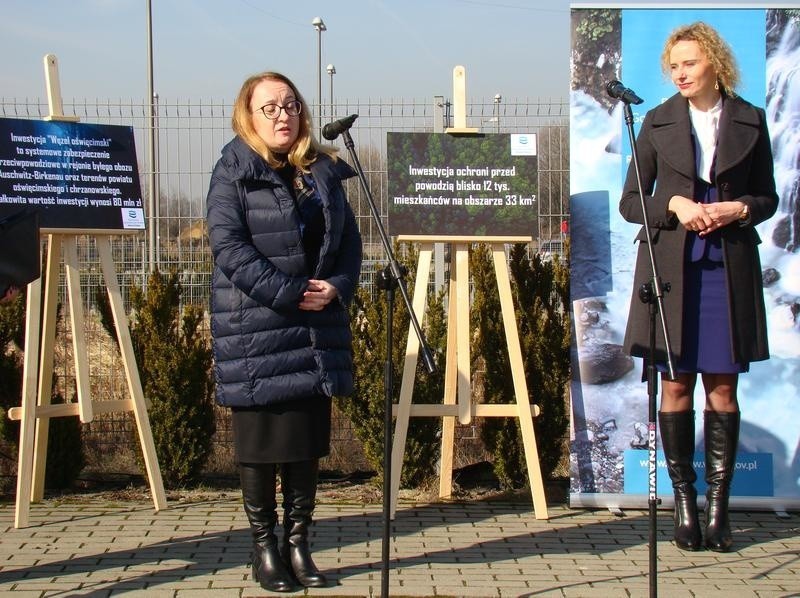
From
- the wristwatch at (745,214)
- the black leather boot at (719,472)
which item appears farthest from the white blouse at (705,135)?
the black leather boot at (719,472)

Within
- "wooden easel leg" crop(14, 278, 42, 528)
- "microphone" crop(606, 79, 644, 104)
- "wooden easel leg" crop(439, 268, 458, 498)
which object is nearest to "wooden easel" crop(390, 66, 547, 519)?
"wooden easel leg" crop(439, 268, 458, 498)

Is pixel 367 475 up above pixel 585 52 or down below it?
below

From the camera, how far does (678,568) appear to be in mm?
4965

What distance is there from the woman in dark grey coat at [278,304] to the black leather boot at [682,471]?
1.70m

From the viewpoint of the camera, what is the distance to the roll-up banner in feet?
19.5

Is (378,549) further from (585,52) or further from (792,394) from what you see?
(585,52)

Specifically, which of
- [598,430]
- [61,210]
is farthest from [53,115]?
[598,430]

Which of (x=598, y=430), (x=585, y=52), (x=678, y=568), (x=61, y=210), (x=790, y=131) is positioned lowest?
(x=678, y=568)

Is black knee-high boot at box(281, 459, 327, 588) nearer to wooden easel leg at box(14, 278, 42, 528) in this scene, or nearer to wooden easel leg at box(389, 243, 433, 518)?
wooden easel leg at box(389, 243, 433, 518)

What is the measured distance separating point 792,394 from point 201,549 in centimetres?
326

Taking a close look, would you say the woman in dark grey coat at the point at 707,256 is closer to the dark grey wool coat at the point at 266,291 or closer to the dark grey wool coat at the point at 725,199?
the dark grey wool coat at the point at 725,199

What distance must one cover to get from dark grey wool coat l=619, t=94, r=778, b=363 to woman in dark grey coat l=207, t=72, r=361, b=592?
1.54 meters

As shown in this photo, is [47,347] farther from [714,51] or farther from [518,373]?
[714,51]

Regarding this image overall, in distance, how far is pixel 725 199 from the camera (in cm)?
525
